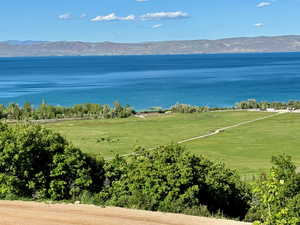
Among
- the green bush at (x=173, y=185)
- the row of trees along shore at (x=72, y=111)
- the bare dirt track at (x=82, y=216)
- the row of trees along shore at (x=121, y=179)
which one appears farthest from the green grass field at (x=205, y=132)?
the bare dirt track at (x=82, y=216)

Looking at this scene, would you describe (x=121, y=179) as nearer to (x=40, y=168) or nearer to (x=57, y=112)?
(x=40, y=168)

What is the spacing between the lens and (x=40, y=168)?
21266 millimetres

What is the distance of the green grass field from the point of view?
5550 centimetres

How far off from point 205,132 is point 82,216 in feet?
188

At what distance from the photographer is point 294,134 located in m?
69.4

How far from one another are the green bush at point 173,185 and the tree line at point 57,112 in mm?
71802

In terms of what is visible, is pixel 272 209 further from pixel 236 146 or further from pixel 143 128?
pixel 143 128

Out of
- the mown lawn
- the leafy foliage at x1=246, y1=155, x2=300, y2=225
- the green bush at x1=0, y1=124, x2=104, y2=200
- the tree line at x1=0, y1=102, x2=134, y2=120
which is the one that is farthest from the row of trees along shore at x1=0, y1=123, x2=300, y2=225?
the tree line at x1=0, y1=102, x2=134, y2=120

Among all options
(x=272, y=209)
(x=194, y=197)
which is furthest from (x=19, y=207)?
(x=272, y=209)

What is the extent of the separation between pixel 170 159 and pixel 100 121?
68539 mm

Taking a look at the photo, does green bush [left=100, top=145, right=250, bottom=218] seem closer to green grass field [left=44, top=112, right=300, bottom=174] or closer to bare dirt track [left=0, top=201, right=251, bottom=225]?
bare dirt track [left=0, top=201, right=251, bottom=225]

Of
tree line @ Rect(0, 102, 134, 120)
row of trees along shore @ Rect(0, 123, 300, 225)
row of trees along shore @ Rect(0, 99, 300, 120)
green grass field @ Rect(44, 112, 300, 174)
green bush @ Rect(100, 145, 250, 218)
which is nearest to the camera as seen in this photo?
green bush @ Rect(100, 145, 250, 218)

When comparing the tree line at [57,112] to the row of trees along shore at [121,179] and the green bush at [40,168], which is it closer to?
the row of trees along shore at [121,179]

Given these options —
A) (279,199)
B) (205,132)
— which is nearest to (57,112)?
(205,132)
